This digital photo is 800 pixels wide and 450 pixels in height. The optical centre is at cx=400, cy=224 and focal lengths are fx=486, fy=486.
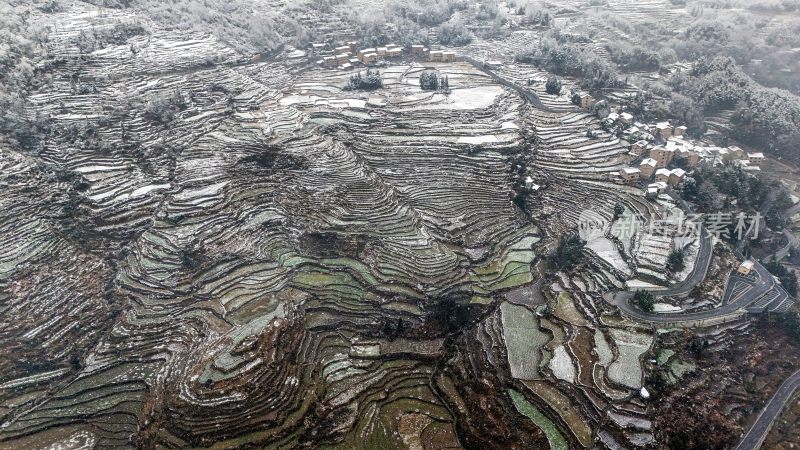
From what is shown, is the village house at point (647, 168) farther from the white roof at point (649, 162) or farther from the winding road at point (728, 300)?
the winding road at point (728, 300)

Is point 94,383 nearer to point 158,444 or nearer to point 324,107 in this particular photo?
point 158,444

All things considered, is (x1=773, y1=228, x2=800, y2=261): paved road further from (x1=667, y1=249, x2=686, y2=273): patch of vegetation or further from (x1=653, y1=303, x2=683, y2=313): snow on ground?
(x1=653, y1=303, x2=683, y2=313): snow on ground

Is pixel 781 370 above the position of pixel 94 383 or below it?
below

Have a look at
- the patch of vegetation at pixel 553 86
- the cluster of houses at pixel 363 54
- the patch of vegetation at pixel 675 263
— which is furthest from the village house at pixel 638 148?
the cluster of houses at pixel 363 54

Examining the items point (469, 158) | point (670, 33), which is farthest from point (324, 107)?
point (670, 33)

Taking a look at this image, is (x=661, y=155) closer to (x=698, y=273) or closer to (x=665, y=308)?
A: (x=698, y=273)

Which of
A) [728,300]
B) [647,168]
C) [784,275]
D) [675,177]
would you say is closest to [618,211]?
[647,168]
